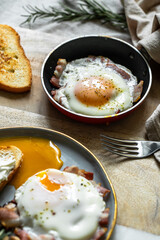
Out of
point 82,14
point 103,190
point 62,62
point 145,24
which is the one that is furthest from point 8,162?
point 82,14

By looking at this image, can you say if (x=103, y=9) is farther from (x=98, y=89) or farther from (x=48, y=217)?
(x=48, y=217)

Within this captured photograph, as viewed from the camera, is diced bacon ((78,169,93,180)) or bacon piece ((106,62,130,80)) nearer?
diced bacon ((78,169,93,180))

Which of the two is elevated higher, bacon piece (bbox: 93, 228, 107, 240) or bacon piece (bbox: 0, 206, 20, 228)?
bacon piece (bbox: 0, 206, 20, 228)

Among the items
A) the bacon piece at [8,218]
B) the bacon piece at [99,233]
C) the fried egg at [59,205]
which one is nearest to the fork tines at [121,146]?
the fried egg at [59,205]

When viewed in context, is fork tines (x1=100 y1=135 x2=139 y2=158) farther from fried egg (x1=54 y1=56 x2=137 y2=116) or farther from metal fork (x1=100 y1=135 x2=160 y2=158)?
fried egg (x1=54 y1=56 x2=137 y2=116)

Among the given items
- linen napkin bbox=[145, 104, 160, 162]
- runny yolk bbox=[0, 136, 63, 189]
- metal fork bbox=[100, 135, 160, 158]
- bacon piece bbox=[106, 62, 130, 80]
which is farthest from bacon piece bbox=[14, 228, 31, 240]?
bacon piece bbox=[106, 62, 130, 80]

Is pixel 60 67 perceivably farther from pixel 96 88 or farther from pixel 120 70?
pixel 120 70

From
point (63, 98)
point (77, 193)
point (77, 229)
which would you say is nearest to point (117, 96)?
point (63, 98)
